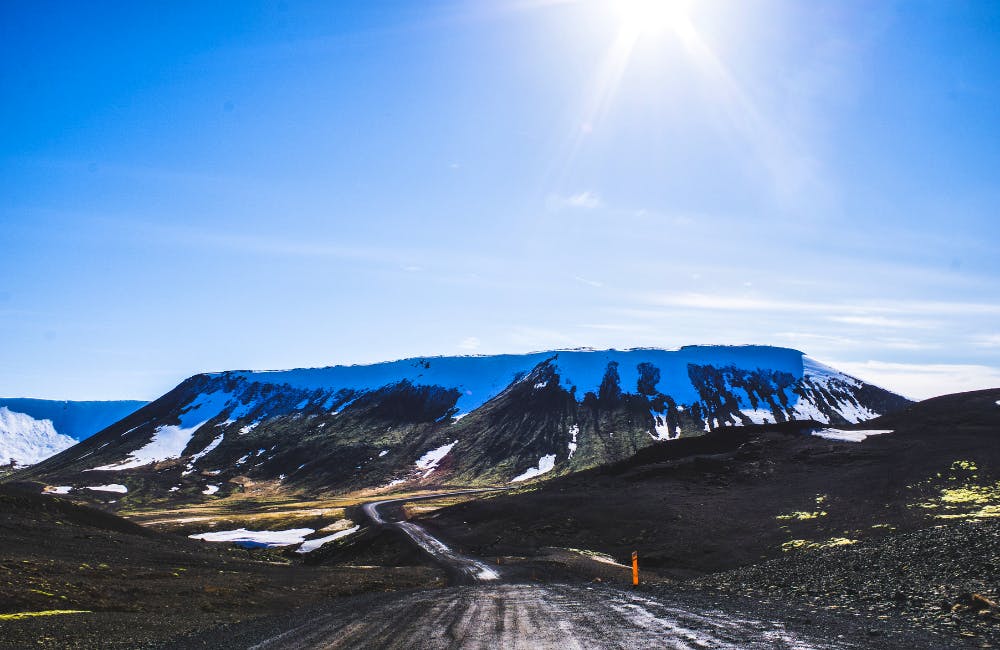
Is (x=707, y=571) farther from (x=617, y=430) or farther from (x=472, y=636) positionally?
(x=617, y=430)

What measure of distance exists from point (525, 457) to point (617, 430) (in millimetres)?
31776

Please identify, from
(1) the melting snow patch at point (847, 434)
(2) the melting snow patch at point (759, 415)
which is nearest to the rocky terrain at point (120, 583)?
(1) the melting snow patch at point (847, 434)

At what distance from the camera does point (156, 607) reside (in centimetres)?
2367

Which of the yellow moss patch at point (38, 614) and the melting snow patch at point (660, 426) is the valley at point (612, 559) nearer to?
the yellow moss patch at point (38, 614)

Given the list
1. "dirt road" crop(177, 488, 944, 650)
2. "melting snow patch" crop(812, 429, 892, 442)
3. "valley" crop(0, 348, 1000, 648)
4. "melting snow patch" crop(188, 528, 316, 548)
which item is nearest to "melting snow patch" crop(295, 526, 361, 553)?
"valley" crop(0, 348, 1000, 648)

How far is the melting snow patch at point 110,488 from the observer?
6335 inches

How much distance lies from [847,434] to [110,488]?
588ft

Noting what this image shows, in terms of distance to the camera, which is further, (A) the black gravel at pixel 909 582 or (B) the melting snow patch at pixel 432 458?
(B) the melting snow patch at pixel 432 458

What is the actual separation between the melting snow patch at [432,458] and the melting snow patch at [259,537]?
78.1 m

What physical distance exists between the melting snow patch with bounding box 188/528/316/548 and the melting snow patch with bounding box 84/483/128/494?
8984 cm

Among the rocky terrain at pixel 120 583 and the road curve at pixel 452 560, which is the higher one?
the rocky terrain at pixel 120 583

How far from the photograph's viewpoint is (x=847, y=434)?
73.6 metres

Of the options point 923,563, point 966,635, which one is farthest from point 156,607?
point 923,563

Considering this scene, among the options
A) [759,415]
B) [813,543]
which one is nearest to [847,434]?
[813,543]
